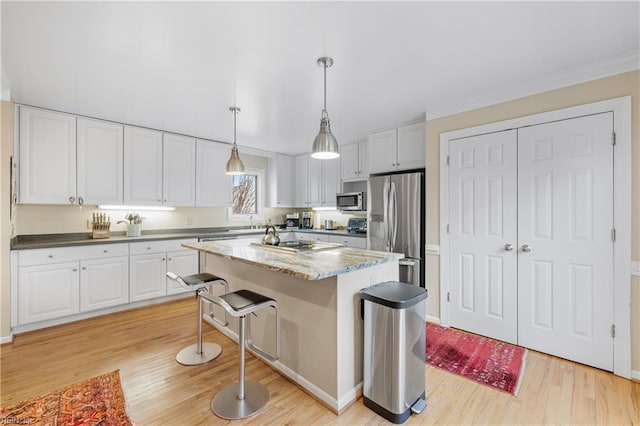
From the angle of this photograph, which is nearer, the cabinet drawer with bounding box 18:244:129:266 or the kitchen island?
the kitchen island

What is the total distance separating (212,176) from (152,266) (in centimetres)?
165

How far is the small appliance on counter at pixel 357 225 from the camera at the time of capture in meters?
4.95

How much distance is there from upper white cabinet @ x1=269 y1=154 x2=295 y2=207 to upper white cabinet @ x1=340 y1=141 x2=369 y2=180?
127 centimetres

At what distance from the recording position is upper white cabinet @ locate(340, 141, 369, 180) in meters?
4.85

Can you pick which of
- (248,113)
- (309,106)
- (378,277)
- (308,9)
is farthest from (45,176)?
(378,277)

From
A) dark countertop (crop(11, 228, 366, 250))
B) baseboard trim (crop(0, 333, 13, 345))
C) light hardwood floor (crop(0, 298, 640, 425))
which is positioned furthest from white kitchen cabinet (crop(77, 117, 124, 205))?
light hardwood floor (crop(0, 298, 640, 425))

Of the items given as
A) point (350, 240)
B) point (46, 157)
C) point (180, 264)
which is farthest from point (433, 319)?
Answer: point (46, 157)

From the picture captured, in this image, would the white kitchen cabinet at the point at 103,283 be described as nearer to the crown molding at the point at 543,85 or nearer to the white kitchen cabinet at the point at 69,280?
the white kitchen cabinet at the point at 69,280

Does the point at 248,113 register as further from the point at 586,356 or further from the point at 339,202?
the point at 586,356

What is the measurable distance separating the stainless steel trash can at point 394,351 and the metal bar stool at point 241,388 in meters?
0.62

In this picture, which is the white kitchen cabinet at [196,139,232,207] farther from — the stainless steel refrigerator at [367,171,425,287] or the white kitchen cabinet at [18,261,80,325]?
the stainless steel refrigerator at [367,171,425,287]

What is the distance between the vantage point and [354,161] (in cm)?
498

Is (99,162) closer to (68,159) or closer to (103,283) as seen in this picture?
(68,159)

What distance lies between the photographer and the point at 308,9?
1686 millimetres
